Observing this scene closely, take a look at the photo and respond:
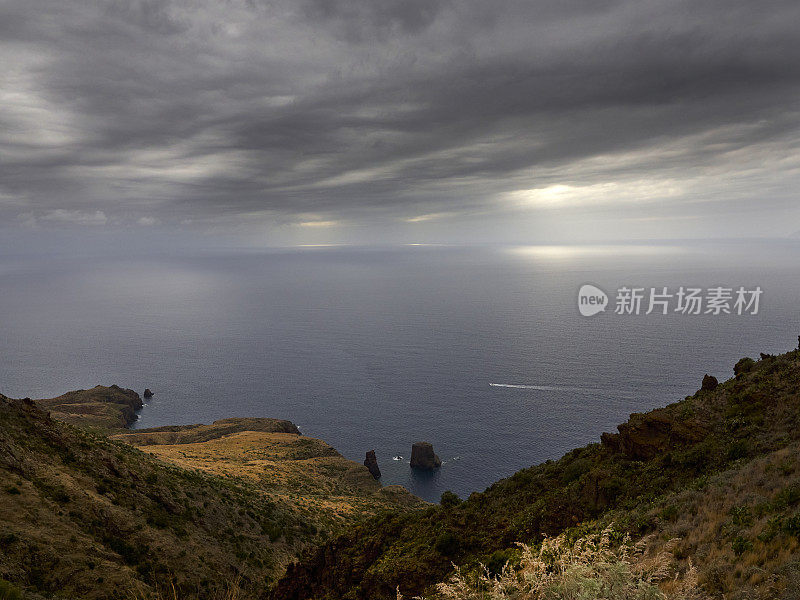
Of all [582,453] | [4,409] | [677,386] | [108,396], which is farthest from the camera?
[108,396]

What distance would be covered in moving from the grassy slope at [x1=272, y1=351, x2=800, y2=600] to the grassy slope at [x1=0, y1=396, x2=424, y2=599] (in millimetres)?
6914

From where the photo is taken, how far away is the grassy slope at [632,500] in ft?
47.8

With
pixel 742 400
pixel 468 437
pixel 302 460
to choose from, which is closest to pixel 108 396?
pixel 302 460

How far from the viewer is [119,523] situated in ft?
82.3

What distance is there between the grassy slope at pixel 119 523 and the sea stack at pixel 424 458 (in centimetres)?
5049

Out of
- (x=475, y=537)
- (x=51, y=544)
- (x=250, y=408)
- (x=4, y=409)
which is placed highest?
(x=4, y=409)

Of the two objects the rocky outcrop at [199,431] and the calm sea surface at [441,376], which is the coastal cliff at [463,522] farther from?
the calm sea surface at [441,376]

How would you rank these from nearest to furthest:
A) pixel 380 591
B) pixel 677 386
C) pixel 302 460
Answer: pixel 380 591 < pixel 302 460 < pixel 677 386

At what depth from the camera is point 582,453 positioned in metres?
27.7

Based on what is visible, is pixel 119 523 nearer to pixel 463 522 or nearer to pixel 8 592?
pixel 8 592

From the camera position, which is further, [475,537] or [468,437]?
[468,437]

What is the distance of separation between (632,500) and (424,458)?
245ft

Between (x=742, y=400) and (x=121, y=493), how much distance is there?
42.3 m

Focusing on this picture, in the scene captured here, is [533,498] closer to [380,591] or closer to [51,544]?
[380,591]
